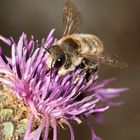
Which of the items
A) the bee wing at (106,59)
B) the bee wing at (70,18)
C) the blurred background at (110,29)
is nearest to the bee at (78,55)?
the bee wing at (106,59)

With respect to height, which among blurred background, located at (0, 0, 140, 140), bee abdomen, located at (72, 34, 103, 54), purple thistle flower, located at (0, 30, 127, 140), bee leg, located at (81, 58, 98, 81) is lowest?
purple thistle flower, located at (0, 30, 127, 140)

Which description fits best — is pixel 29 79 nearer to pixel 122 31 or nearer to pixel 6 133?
pixel 6 133

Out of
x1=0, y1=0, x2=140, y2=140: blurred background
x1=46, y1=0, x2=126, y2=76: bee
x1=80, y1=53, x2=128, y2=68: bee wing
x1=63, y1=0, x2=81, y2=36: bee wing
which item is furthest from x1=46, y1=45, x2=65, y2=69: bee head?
x1=0, y1=0, x2=140, y2=140: blurred background

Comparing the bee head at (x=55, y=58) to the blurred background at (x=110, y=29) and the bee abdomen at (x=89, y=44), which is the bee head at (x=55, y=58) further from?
the blurred background at (x=110, y=29)

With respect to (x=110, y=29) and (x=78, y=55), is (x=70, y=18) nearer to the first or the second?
(x=78, y=55)

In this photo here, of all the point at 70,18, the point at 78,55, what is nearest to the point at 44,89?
the point at 78,55

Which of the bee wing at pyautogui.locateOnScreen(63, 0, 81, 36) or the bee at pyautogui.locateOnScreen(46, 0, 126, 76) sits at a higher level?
the bee wing at pyautogui.locateOnScreen(63, 0, 81, 36)

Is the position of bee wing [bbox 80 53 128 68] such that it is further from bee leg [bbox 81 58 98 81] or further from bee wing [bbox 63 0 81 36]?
bee wing [bbox 63 0 81 36]

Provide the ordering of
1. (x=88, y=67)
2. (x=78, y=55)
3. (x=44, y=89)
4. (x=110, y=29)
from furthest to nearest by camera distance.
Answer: (x=110, y=29)
(x=88, y=67)
(x=78, y=55)
(x=44, y=89)
